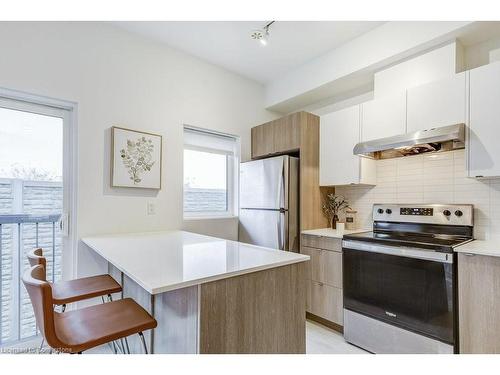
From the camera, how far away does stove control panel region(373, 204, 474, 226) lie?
7.16 ft

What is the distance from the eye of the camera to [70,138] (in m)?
2.32

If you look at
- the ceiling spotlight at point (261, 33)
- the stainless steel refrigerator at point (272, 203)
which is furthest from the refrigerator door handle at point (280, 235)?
the ceiling spotlight at point (261, 33)

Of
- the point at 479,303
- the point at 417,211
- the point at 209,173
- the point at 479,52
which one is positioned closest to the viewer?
the point at 479,303

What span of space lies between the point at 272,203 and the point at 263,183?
0.85 ft

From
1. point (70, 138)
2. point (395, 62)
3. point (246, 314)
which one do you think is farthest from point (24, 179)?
point (395, 62)

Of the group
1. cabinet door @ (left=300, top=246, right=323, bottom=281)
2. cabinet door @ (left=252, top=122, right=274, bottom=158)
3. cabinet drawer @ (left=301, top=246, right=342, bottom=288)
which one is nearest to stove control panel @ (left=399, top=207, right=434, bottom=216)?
cabinet drawer @ (left=301, top=246, right=342, bottom=288)

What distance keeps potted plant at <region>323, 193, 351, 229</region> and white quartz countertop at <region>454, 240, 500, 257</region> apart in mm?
1253

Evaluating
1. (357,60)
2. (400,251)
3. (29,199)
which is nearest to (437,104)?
(357,60)

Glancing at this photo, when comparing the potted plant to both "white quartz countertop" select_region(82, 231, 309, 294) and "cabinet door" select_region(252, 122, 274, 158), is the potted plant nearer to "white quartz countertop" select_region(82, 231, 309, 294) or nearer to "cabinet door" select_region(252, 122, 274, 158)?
"cabinet door" select_region(252, 122, 274, 158)

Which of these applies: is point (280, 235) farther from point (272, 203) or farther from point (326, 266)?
point (326, 266)

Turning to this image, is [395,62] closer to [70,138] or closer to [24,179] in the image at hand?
[70,138]

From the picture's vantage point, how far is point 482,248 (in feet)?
5.81

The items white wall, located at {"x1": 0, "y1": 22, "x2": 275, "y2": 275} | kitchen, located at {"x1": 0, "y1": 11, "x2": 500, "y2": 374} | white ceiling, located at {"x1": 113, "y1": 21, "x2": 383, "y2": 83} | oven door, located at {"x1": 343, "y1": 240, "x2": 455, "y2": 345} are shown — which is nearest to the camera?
kitchen, located at {"x1": 0, "y1": 11, "x2": 500, "y2": 374}
